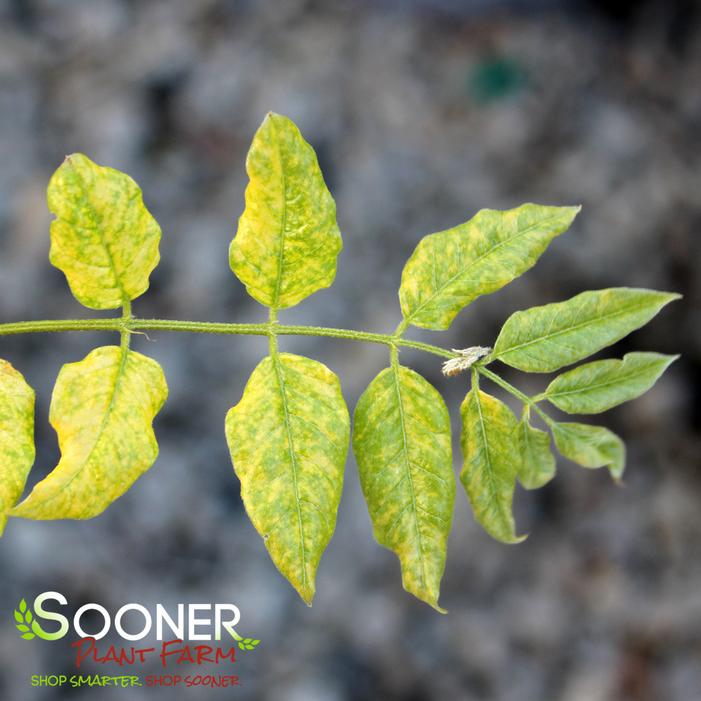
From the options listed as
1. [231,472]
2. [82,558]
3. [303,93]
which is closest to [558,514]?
[231,472]

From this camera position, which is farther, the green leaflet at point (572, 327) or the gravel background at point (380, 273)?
the gravel background at point (380, 273)

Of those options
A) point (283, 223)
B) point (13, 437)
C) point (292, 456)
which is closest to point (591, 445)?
point (292, 456)

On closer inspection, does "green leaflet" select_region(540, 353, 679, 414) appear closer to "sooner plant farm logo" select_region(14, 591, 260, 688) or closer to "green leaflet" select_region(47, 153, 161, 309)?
"green leaflet" select_region(47, 153, 161, 309)

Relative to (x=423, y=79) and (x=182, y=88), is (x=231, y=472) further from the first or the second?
(x=423, y=79)

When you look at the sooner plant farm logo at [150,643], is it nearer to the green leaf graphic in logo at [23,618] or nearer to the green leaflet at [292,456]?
the green leaf graphic in logo at [23,618]

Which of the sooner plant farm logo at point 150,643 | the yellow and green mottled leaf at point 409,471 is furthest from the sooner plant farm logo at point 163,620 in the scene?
the yellow and green mottled leaf at point 409,471

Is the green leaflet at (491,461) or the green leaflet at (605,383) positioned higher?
the green leaflet at (605,383)
